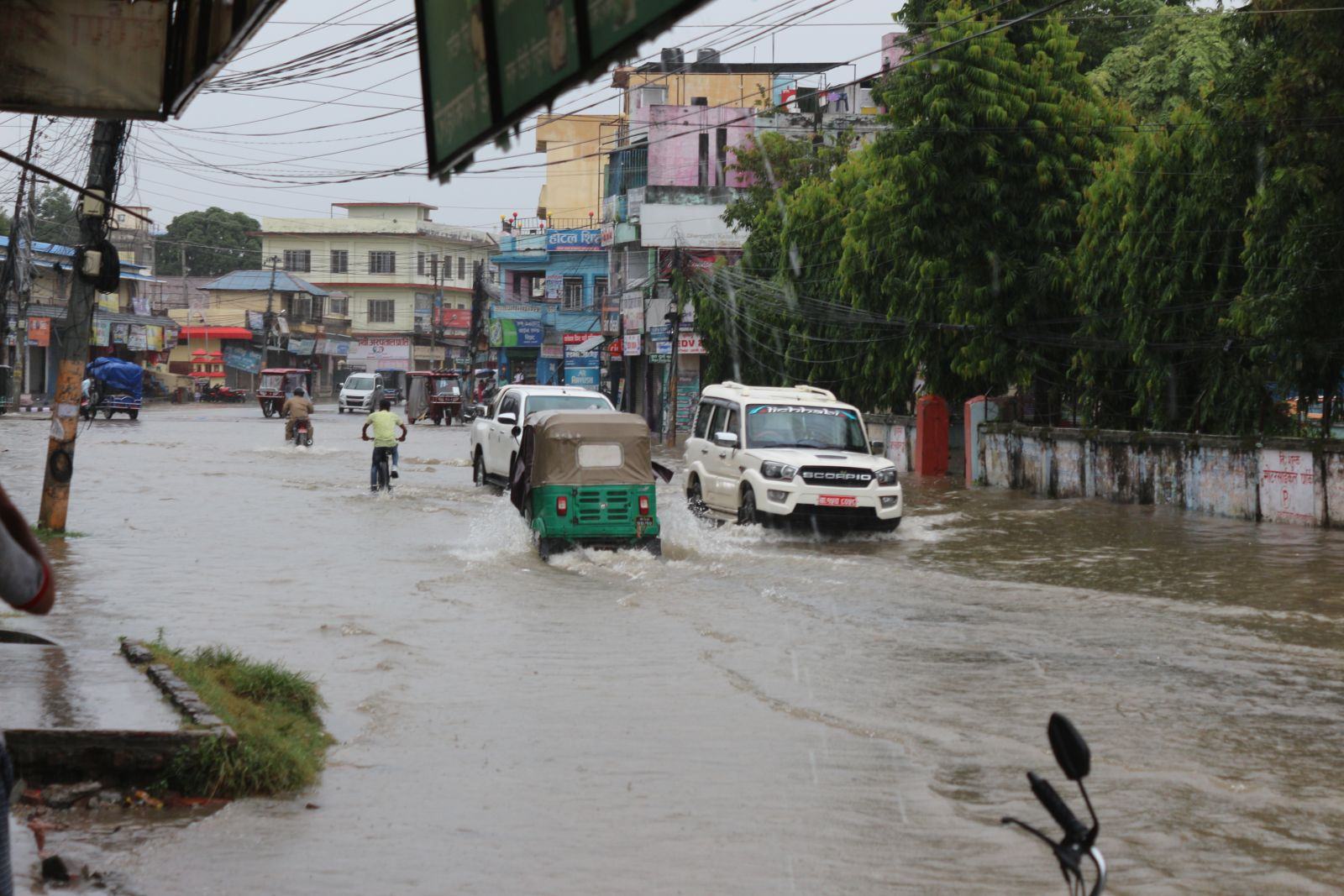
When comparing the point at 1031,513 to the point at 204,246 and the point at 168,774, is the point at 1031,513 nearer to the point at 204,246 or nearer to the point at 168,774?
the point at 168,774

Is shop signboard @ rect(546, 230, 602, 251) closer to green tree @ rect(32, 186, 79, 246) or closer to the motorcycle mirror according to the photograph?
green tree @ rect(32, 186, 79, 246)

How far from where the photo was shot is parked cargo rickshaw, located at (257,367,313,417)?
67.4 m

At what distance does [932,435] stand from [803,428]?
1592 centimetres

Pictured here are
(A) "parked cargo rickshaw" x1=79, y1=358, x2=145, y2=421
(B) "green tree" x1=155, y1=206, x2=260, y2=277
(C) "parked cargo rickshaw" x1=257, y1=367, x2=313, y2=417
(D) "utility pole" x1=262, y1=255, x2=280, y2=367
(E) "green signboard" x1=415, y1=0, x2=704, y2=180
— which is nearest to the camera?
(E) "green signboard" x1=415, y1=0, x2=704, y2=180

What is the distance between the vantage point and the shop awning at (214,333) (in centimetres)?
9606

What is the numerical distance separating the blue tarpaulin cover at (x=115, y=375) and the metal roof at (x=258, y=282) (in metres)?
41.7

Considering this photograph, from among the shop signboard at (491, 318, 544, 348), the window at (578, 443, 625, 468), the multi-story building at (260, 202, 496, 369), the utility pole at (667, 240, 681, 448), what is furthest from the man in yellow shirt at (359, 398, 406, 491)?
the multi-story building at (260, 202, 496, 369)

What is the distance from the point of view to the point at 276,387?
71812 millimetres

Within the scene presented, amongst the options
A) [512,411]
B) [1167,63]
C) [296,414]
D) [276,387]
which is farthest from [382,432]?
[276,387]

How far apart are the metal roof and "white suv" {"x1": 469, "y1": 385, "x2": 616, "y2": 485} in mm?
73122

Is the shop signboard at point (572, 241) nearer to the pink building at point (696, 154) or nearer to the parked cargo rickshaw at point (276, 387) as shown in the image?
the pink building at point (696, 154)

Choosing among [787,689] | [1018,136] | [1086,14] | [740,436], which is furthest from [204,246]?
[787,689]

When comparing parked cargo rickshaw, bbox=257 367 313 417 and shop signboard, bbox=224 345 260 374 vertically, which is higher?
shop signboard, bbox=224 345 260 374

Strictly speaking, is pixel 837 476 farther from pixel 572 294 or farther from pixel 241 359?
pixel 241 359
